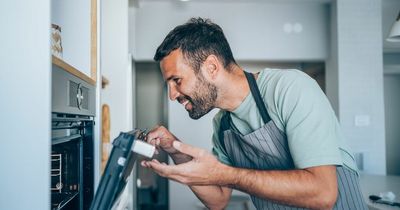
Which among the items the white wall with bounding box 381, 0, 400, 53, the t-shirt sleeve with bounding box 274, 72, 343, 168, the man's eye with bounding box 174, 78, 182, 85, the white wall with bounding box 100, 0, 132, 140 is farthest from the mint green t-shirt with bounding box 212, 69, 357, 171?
the white wall with bounding box 381, 0, 400, 53

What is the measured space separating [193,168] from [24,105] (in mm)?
394

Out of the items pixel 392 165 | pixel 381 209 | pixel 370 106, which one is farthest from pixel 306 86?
pixel 392 165

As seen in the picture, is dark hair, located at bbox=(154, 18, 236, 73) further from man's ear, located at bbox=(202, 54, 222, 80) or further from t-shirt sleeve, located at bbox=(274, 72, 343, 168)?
t-shirt sleeve, located at bbox=(274, 72, 343, 168)

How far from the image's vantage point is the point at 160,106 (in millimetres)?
4574

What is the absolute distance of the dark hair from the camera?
1.25 meters

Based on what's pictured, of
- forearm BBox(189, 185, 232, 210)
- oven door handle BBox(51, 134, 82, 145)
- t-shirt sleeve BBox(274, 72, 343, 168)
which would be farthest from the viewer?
forearm BBox(189, 185, 232, 210)

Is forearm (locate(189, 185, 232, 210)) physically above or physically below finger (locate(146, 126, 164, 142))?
below

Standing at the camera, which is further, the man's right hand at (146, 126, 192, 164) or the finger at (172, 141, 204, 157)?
the man's right hand at (146, 126, 192, 164)

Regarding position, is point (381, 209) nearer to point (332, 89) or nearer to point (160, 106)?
point (332, 89)

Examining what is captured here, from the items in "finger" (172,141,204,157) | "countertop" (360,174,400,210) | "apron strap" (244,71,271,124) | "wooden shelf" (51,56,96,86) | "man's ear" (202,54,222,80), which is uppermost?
"man's ear" (202,54,222,80)

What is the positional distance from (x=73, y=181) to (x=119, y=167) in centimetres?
46

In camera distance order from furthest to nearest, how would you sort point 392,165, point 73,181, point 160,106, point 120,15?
point 392,165 < point 160,106 < point 120,15 < point 73,181

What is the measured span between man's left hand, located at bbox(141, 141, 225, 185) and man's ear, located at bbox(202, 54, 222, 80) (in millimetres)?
402

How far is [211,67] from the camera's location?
1294mm
